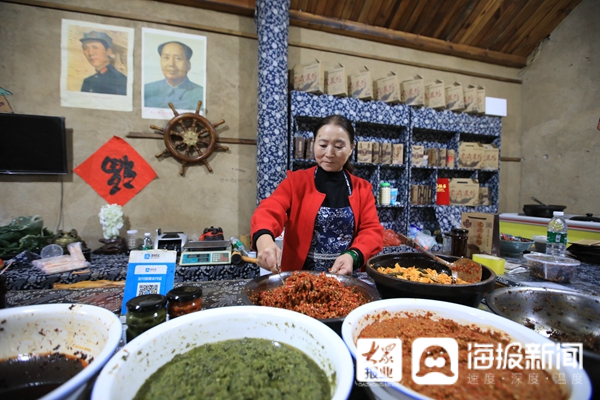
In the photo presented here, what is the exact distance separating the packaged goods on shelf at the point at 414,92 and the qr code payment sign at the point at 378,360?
3826 millimetres

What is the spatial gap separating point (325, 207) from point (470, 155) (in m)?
3.49

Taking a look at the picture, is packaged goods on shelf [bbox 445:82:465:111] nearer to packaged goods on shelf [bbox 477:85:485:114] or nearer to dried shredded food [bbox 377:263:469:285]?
packaged goods on shelf [bbox 477:85:485:114]

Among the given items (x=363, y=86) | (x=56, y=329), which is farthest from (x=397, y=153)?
(x=56, y=329)

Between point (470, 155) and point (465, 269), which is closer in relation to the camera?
point (465, 269)

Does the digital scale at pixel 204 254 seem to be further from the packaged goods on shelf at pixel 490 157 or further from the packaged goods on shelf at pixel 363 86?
the packaged goods on shelf at pixel 490 157

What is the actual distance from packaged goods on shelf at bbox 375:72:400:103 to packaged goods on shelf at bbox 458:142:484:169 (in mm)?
1379

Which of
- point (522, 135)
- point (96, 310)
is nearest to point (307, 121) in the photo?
point (96, 310)

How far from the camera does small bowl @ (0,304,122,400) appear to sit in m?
0.62

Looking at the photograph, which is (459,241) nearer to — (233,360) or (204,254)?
(233,360)

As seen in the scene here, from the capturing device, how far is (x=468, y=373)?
556 millimetres

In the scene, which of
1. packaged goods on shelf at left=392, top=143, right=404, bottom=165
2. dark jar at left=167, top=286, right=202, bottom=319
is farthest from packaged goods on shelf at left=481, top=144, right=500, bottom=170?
dark jar at left=167, top=286, right=202, bottom=319

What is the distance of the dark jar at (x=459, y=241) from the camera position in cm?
174

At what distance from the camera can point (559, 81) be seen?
4301mm

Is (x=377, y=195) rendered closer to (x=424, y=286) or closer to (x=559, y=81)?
(x=424, y=286)
